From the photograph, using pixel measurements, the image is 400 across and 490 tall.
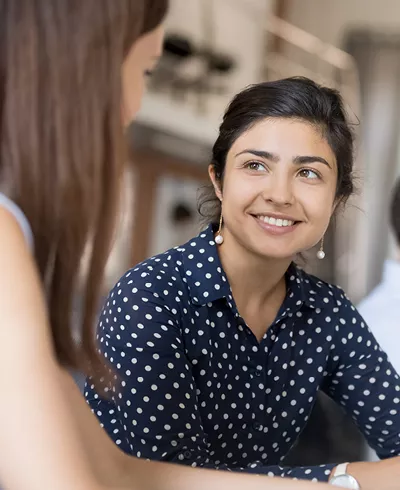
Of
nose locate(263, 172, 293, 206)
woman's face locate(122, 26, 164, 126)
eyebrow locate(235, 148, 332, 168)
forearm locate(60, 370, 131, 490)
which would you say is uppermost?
woman's face locate(122, 26, 164, 126)

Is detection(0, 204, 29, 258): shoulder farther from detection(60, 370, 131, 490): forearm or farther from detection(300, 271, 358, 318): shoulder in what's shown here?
detection(300, 271, 358, 318): shoulder

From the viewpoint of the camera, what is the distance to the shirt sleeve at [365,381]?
0.68 m

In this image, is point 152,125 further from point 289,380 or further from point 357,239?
point 289,380

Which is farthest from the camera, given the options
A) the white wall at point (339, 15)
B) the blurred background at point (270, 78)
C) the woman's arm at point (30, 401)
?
the white wall at point (339, 15)

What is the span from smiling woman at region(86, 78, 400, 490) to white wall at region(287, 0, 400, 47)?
7.81ft

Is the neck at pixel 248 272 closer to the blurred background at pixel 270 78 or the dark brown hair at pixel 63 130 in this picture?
the blurred background at pixel 270 78

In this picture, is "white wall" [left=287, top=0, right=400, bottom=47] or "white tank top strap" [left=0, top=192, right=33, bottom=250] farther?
"white wall" [left=287, top=0, right=400, bottom=47]

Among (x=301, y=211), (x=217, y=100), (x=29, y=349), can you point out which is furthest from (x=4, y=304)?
(x=217, y=100)

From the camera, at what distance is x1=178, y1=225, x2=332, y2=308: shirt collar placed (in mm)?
603

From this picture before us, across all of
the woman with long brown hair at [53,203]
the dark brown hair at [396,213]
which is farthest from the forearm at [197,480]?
the dark brown hair at [396,213]

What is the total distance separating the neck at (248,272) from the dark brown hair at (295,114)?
0.05 meters

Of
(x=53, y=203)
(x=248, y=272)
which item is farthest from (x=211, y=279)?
(x=53, y=203)

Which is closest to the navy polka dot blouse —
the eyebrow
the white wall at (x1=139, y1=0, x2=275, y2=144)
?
the eyebrow

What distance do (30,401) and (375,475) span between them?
349mm
